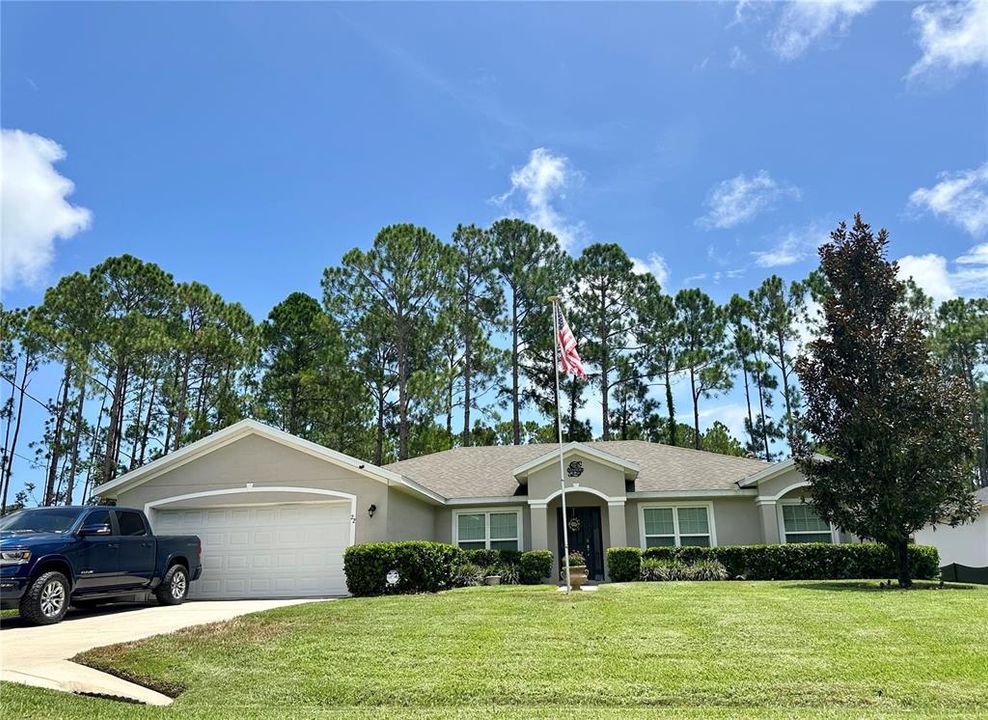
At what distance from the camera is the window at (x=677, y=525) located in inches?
805

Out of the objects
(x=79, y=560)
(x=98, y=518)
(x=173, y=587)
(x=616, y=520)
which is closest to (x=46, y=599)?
(x=79, y=560)

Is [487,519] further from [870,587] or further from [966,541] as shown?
[966,541]

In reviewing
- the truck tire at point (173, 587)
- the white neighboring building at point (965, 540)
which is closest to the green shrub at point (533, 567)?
the truck tire at point (173, 587)

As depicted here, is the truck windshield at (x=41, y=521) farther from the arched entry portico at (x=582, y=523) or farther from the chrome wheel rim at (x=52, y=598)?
the arched entry portico at (x=582, y=523)

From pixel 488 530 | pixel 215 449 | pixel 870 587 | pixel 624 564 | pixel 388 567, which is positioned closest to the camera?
pixel 870 587

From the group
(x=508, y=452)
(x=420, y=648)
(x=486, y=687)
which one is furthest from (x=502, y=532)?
(x=486, y=687)

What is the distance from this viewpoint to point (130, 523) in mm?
13070

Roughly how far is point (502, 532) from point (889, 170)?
554 inches

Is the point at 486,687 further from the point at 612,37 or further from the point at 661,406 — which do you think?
the point at 661,406

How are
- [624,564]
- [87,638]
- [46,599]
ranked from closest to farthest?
[87,638] < [46,599] < [624,564]

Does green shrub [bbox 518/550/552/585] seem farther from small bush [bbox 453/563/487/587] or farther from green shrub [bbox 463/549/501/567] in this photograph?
small bush [bbox 453/563/487/587]

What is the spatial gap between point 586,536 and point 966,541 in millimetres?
12324

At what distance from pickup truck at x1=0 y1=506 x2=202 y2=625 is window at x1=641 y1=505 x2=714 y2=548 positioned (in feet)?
40.7

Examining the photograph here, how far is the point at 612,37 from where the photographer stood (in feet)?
48.1
